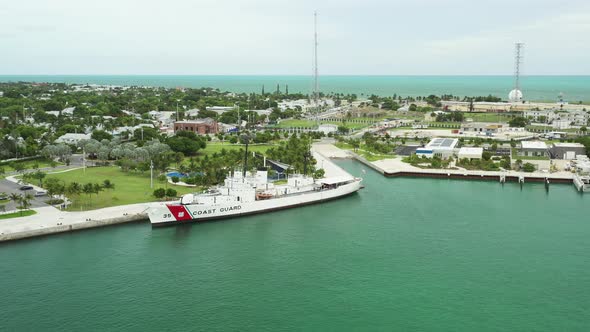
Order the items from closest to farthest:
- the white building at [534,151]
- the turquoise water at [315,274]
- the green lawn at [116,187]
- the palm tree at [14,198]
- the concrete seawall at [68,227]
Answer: the turquoise water at [315,274], the concrete seawall at [68,227], the palm tree at [14,198], the green lawn at [116,187], the white building at [534,151]

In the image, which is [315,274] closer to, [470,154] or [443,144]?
[470,154]

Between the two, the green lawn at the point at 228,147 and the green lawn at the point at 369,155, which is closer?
the green lawn at the point at 369,155

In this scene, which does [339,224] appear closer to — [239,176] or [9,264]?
[239,176]

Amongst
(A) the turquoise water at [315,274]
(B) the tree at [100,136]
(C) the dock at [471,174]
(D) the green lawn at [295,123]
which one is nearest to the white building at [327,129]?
(D) the green lawn at [295,123]

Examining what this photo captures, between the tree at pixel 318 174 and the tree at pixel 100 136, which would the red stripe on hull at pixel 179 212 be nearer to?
the tree at pixel 318 174

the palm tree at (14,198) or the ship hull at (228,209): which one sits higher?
the palm tree at (14,198)

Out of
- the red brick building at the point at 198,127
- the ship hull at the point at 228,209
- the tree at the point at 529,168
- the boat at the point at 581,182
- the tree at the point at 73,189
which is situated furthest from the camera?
the red brick building at the point at 198,127
